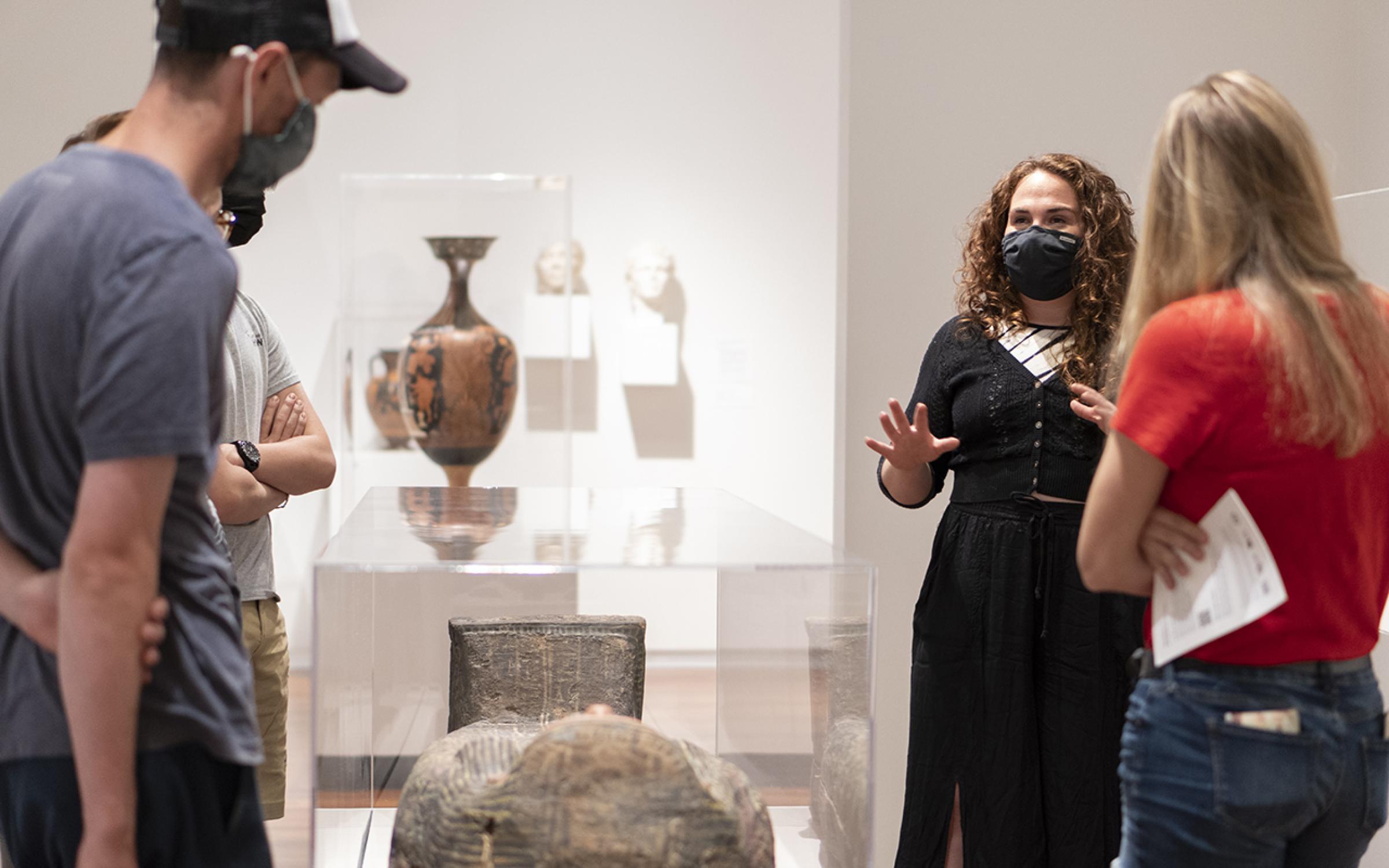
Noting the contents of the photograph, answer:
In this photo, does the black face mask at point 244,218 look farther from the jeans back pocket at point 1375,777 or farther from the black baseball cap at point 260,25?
the jeans back pocket at point 1375,777

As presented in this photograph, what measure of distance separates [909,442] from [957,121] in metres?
1.23

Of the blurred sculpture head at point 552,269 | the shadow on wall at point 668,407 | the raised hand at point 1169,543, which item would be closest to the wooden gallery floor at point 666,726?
the raised hand at point 1169,543

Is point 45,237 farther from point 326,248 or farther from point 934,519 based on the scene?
point 326,248

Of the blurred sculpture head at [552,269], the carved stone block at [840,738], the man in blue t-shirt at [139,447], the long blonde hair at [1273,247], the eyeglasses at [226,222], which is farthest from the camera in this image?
the blurred sculpture head at [552,269]

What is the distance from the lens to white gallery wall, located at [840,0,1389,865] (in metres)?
3.37

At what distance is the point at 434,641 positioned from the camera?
267 cm

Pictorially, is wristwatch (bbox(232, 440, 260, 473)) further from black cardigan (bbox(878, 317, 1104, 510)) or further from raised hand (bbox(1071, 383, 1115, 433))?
raised hand (bbox(1071, 383, 1115, 433))

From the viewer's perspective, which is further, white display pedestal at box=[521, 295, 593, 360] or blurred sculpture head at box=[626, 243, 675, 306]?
blurred sculpture head at box=[626, 243, 675, 306]

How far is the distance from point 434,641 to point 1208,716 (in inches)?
64.0

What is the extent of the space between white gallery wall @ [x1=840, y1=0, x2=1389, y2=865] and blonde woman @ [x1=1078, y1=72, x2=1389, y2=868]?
5.79 feet

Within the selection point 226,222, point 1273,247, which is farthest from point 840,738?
point 226,222

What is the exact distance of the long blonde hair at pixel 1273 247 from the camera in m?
1.50

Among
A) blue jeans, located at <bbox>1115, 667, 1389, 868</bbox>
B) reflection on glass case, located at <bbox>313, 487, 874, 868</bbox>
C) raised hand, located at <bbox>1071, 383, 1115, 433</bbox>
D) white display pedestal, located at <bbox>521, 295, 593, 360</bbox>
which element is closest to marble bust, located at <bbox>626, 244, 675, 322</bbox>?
white display pedestal, located at <bbox>521, 295, 593, 360</bbox>

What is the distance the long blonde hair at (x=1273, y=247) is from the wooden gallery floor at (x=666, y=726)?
955 mm
